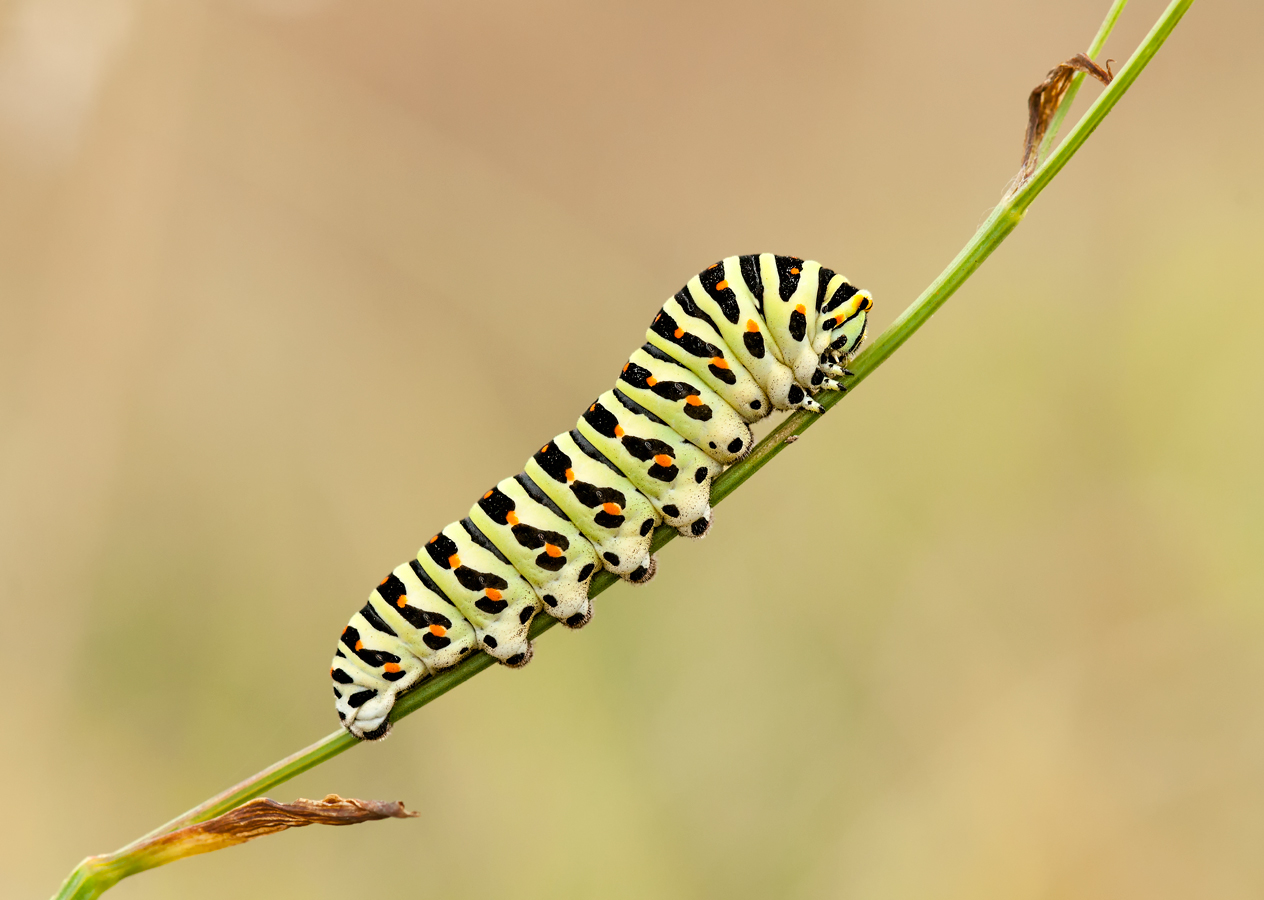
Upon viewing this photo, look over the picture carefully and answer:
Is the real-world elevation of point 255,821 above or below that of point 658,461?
below

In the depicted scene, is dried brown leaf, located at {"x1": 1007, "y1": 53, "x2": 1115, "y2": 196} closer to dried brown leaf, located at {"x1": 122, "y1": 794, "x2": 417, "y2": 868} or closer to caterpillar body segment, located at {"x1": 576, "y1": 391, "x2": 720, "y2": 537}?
caterpillar body segment, located at {"x1": 576, "y1": 391, "x2": 720, "y2": 537}

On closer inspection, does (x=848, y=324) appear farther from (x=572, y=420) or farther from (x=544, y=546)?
(x=572, y=420)

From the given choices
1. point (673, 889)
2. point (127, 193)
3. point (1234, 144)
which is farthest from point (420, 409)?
point (1234, 144)

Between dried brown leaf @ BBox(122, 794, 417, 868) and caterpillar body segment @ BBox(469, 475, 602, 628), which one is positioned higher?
caterpillar body segment @ BBox(469, 475, 602, 628)

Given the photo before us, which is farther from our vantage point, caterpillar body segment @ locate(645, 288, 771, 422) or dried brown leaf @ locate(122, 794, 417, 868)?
caterpillar body segment @ locate(645, 288, 771, 422)

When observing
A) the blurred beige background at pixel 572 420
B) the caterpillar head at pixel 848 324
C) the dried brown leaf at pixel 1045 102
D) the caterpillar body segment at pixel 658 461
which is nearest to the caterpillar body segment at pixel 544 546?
the caterpillar body segment at pixel 658 461

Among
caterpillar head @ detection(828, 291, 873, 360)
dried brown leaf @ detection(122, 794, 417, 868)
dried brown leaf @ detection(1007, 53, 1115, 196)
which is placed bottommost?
dried brown leaf @ detection(122, 794, 417, 868)

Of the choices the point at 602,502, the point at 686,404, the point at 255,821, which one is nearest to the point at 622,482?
the point at 602,502

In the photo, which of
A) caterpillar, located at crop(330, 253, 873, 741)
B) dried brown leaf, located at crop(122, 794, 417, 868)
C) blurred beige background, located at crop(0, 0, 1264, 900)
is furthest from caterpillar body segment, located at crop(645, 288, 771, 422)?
blurred beige background, located at crop(0, 0, 1264, 900)
